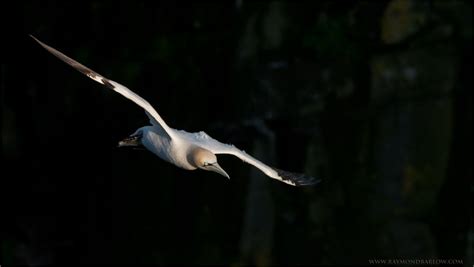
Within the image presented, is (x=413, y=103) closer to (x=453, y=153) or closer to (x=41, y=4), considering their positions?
(x=453, y=153)

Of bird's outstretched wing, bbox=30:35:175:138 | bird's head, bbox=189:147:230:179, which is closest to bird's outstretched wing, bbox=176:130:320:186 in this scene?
bird's head, bbox=189:147:230:179

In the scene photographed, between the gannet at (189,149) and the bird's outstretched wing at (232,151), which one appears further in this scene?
the bird's outstretched wing at (232,151)

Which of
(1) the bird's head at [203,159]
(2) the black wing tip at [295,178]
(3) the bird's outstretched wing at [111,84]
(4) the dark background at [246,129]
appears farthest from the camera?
(4) the dark background at [246,129]

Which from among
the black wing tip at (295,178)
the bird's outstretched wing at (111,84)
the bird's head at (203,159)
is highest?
the bird's outstretched wing at (111,84)

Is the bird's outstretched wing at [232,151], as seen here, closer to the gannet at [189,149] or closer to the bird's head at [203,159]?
the gannet at [189,149]

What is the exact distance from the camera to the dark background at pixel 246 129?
890 centimetres

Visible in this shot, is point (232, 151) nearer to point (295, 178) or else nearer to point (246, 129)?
point (295, 178)

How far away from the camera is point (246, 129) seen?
9.22m

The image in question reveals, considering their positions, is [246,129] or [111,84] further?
[246,129]

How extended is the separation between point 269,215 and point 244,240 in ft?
1.34

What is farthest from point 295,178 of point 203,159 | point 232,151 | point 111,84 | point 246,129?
point 246,129

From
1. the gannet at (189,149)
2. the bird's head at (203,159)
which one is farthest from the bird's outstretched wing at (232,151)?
the bird's head at (203,159)

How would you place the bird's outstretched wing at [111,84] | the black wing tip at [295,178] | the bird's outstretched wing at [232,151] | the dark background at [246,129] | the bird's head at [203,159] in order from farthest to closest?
the dark background at [246,129]
the black wing tip at [295,178]
the bird's outstretched wing at [232,151]
the bird's head at [203,159]
the bird's outstretched wing at [111,84]

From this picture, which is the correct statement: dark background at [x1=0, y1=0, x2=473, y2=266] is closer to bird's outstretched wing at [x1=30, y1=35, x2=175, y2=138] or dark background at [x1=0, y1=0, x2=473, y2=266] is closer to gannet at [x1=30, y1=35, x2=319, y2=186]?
gannet at [x1=30, y1=35, x2=319, y2=186]
